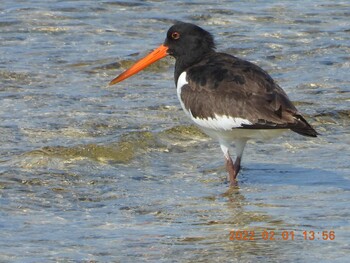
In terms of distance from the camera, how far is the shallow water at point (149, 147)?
6.12m

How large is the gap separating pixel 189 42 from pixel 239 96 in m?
1.08

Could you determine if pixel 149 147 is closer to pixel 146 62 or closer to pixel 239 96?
pixel 146 62

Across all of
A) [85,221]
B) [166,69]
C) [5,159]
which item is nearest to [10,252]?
[85,221]

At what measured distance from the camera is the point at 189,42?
8.55m

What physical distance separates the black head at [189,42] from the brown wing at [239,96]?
0.33 m

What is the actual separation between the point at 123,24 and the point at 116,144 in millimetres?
4778

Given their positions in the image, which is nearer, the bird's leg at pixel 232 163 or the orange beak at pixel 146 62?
the bird's leg at pixel 232 163

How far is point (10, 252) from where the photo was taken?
5809mm

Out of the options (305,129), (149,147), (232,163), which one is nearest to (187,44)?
(149,147)

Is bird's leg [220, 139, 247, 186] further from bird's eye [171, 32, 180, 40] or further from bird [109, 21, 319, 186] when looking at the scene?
bird's eye [171, 32, 180, 40]

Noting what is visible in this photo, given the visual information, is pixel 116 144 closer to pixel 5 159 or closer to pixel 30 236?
pixel 5 159
